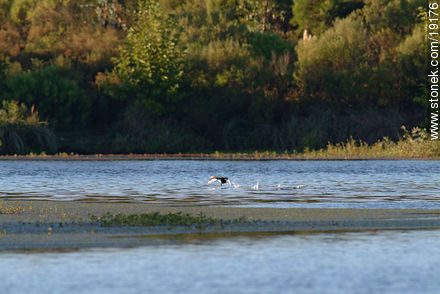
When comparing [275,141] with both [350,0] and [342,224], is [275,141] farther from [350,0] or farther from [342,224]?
[342,224]

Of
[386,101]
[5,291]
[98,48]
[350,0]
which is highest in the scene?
[350,0]

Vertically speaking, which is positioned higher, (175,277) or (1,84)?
(1,84)

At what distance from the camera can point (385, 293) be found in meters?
9.54

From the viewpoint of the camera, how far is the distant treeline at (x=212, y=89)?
45156 mm

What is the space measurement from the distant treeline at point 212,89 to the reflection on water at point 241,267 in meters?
30.7

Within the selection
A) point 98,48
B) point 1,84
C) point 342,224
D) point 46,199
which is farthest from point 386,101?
point 342,224

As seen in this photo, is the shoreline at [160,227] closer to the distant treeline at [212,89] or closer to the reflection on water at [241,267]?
the reflection on water at [241,267]

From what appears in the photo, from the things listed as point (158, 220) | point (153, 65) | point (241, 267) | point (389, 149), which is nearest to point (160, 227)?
point (158, 220)

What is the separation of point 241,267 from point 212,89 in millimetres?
37205

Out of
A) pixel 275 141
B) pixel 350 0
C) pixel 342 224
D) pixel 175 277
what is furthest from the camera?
pixel 350 0

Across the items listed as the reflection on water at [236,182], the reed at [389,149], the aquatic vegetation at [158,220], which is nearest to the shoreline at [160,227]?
the aquatic vegetation at [158,220]

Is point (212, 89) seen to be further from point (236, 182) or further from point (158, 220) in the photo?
point (158, 220)

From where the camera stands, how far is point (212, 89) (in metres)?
48.1

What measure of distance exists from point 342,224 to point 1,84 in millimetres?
34145
